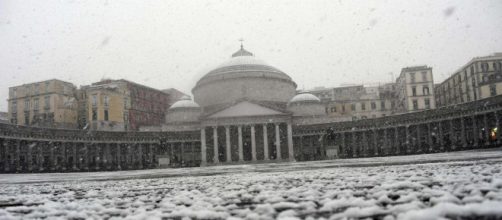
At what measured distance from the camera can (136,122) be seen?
8294cm

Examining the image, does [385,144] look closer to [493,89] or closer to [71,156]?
[493,89]

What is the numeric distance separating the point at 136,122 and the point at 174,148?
49.7 ft

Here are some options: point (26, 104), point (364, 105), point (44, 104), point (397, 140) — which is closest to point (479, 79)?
point (397, 140)

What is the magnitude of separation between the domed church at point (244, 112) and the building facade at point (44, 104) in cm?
1755

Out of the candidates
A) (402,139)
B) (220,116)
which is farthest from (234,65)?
(402,139)

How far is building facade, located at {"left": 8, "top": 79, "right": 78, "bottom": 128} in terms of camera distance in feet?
236

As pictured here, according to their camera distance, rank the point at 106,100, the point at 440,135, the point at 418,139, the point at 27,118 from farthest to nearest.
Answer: the point at 106,100 → the point at 27,118 → the point at 418,139 → the point at 440,135

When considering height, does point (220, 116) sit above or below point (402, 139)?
above

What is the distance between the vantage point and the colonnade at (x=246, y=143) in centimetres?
6234

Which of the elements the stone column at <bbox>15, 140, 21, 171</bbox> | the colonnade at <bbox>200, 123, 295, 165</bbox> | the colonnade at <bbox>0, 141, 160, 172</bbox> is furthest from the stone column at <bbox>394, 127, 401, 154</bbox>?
the stone column at <bbox>15, 140, 21, 171</bbox>

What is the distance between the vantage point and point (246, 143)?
219ft

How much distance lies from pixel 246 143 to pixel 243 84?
1470 cm

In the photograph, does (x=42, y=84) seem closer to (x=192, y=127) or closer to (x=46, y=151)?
(x=46, y=151)

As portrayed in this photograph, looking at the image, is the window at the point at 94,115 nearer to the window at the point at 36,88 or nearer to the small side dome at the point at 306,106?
the window at the point at 36,88
